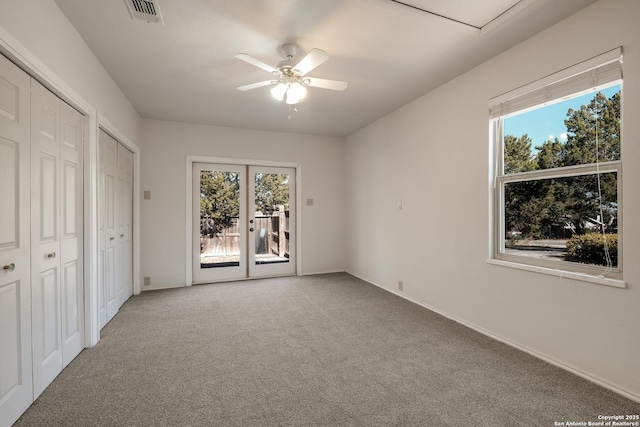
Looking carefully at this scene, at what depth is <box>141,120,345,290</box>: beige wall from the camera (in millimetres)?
4555

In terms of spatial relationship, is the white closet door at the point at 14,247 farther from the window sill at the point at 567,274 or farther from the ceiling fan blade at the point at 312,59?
the window sill at the point at 567,274

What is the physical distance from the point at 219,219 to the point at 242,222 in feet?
1.25

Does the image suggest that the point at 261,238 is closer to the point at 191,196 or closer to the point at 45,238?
the point at 191,196

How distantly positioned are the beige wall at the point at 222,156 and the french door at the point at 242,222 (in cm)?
23

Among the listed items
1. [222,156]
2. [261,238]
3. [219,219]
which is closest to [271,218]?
[261,238]

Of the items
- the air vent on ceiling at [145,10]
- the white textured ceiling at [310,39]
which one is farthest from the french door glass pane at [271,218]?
the air vent on ceiling at [145,10]

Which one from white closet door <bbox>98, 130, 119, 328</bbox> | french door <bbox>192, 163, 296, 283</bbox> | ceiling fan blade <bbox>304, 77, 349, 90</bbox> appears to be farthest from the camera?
french door <bbox>192, 163, 296, 283</bbox>

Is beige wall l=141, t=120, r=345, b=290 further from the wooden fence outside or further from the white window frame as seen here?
the white window frame

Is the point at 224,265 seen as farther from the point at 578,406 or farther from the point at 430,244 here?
the point at 578,406

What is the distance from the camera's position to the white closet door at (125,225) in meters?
3.69

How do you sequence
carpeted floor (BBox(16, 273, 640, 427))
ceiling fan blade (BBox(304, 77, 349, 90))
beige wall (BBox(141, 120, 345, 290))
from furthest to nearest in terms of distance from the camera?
beige wall (BBox(141, 120, 345, 290)), ceiling fan blade (BBox(304, 77, 349, 90)), carpeted floor (BBox(16, 273, 640, 427))

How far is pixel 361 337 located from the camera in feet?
9.29

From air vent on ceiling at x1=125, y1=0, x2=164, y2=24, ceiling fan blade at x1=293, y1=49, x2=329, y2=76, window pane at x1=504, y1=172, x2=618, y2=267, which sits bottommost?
window pane at x1=504, y1=172, x2=618, y2=267

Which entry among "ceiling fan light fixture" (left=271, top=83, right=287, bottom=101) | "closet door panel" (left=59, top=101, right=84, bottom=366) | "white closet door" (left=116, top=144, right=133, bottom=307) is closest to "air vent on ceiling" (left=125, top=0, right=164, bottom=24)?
"closet door panel" (left=59, top=101, right=84, bottom=366)
